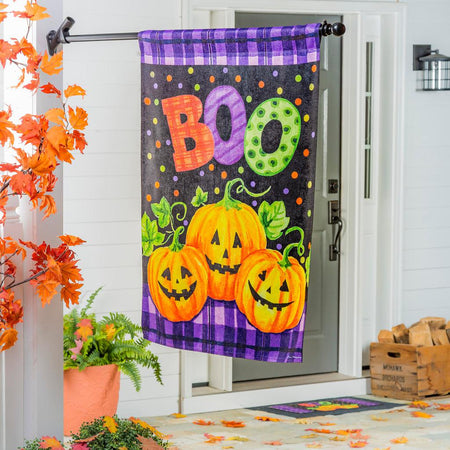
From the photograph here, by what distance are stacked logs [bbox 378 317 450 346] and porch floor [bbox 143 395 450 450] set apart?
1.26 feet

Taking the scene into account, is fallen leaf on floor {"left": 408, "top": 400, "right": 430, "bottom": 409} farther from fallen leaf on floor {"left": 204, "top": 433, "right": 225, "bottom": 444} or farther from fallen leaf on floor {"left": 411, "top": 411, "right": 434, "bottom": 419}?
fallen leaf on floor {"left": 204, "top": 433, "right": 225, "bottom": 444}

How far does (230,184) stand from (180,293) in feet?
1.56

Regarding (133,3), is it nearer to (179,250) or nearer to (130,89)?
(130,89)

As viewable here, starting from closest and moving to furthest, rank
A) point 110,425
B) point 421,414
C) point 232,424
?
point 110,425
point 232,424
point 421,414

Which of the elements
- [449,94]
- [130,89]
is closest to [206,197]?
[130,89]

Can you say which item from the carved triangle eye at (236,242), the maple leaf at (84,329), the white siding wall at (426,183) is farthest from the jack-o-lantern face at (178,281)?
the white siding wall at (426,183)

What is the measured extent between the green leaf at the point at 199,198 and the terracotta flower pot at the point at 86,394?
1.26 metres

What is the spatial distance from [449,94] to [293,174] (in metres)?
2.70

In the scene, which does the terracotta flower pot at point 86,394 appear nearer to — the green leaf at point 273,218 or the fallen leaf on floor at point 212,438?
the fallen leaf on floor at point 212,438

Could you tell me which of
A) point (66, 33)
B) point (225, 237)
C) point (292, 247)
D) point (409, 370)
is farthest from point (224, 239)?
point (409, 370)

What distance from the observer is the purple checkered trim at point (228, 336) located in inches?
125

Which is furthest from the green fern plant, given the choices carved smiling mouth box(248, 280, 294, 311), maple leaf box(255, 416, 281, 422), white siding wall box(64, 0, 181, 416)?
carved smiling mouth box(248, 280, 294, 311)

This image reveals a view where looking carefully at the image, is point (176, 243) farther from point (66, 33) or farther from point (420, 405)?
point (420, 405)

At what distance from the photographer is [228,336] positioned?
327cm
